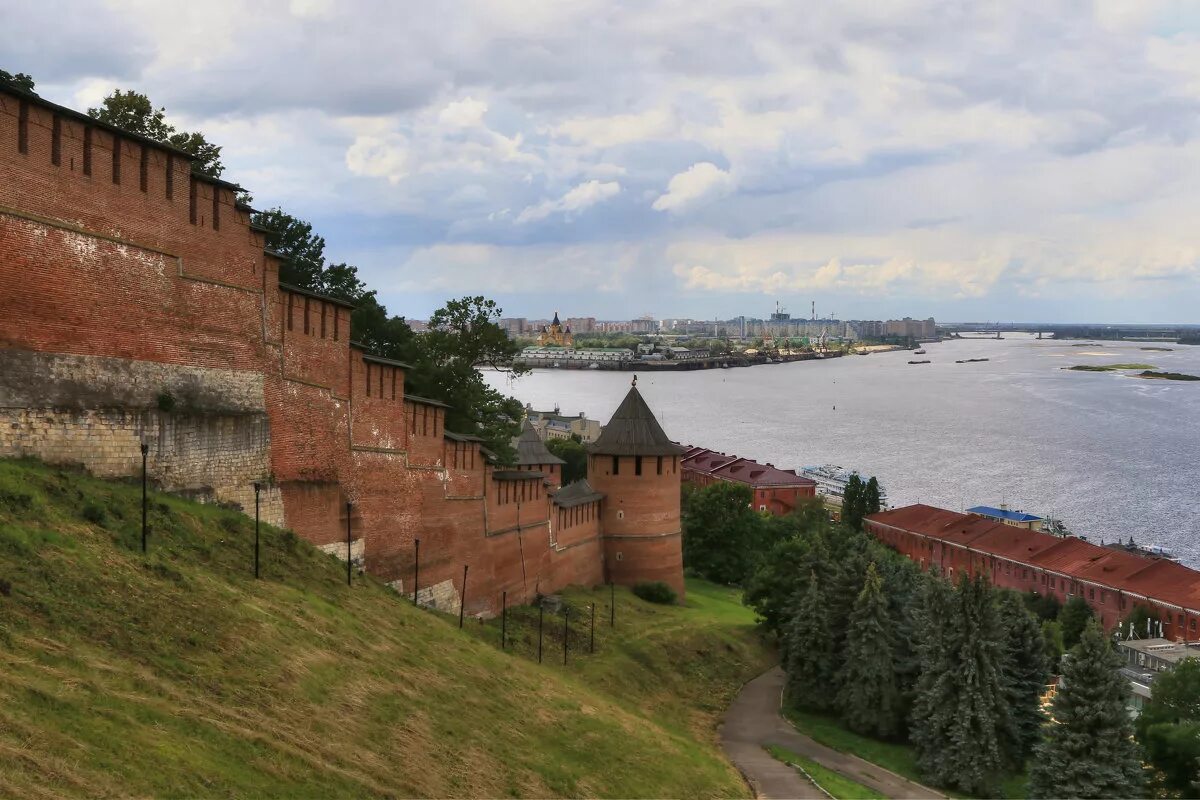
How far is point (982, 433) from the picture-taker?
87.6 metres

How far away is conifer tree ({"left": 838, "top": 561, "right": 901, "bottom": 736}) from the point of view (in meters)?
24.0

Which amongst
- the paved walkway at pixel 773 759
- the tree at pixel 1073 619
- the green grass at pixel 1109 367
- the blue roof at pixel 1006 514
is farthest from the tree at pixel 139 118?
the green grass at pixel 1109 367

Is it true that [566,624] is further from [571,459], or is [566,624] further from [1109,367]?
[1109,367]

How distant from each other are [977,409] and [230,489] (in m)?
100

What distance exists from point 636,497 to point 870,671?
9.16 m

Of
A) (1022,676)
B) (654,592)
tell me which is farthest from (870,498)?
(1022,676)

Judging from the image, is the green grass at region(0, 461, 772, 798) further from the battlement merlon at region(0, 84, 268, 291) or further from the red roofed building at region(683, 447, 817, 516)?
the red roofed building at region(683, 447, 817, 516)

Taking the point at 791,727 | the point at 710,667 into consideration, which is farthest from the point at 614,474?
the point at 791,727

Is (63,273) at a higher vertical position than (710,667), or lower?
higher

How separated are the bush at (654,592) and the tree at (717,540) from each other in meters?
9.58

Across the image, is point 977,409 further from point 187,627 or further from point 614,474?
point 187,627

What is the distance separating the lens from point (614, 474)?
31.0 m

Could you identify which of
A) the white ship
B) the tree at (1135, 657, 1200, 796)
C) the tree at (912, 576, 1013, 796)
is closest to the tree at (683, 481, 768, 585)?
the tree at (912, 576, 1013, 796)

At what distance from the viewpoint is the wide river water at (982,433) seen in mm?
61312
